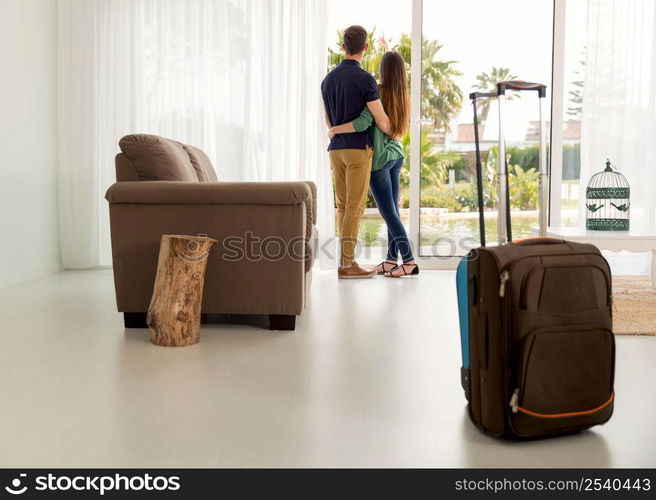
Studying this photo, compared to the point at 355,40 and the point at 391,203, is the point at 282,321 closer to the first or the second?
the point at 391,203

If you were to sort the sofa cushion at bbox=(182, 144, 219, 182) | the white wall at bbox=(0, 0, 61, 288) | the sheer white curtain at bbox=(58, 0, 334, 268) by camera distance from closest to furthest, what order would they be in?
1. the sofa cushion at bbox=(182, 144, 219, 182)
2. the white wall at bbox=(0, 0, 61, 288)
3. the sheer white curtain at bbox=(58, 0, 334, 268)

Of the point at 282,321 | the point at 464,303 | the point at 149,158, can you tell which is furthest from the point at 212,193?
the point at 464,303

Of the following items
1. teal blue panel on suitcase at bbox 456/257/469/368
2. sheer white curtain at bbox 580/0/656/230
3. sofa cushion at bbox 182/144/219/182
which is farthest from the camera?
sheer white curtain at bbox 580/0/656/230

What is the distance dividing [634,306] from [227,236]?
213 cm

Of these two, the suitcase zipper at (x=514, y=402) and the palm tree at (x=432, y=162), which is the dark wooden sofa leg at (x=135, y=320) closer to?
the suitcase zipper at (x=514, y=402)

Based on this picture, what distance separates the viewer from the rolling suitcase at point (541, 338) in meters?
1.59

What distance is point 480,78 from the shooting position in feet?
16.6

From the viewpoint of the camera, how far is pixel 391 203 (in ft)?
15.3

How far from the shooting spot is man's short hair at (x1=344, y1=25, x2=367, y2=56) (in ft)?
14.5

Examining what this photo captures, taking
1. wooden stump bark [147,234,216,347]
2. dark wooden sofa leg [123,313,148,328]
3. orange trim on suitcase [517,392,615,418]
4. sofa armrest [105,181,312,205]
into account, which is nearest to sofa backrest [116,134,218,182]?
sofa armrest [105,181,312,205]

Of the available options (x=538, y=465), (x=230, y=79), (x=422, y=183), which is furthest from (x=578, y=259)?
(x=230, y=79)

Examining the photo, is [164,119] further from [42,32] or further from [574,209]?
[574,209]

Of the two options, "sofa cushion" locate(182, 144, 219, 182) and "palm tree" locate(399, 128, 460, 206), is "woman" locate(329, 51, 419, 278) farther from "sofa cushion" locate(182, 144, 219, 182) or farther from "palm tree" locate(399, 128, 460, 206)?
"sofa cushion" locate(182, 144, 219, 182)

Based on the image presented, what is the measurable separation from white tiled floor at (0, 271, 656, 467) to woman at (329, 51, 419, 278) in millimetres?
1454
